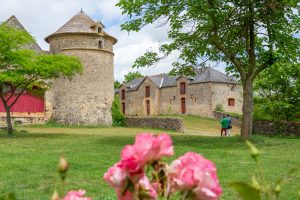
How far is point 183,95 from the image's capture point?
48.3 m

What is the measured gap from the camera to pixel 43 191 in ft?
25.3

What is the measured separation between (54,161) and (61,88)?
74.2 feet

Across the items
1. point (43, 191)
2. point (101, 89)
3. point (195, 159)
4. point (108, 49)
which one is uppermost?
point (108, 49)

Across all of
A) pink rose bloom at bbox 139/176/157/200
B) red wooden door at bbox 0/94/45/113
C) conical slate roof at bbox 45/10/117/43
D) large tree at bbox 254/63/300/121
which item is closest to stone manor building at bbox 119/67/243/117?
large tree at bbox 254/63/300/121

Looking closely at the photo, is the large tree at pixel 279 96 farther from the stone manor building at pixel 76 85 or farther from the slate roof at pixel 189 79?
the stone manor building at pixel 76 85


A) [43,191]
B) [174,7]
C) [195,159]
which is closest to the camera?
[195,159]

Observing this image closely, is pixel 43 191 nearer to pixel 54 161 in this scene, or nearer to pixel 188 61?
pixel 54 161

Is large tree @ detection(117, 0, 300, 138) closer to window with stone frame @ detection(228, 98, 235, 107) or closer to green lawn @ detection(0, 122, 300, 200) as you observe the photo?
green lawn @ detection(0, 122, 300, 200)

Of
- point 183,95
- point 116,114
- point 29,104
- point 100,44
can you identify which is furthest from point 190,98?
point 29,104

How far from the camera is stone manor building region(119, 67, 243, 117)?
148 feet

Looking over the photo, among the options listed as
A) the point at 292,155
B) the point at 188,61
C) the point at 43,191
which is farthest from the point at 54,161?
the point at 188,61

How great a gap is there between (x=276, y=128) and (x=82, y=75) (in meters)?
15.8

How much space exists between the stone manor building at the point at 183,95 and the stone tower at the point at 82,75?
37.8 ft

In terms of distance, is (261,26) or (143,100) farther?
(143,100)
